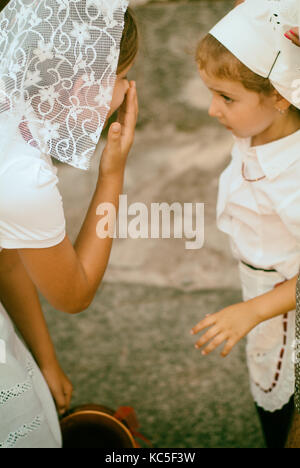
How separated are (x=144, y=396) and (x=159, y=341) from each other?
1.08ft

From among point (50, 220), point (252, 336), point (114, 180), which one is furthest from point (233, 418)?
point (50, 220)

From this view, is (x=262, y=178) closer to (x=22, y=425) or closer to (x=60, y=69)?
(x=60, y=69)

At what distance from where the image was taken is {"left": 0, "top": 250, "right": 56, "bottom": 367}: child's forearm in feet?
4.90

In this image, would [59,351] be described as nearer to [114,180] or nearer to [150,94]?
[114,180]

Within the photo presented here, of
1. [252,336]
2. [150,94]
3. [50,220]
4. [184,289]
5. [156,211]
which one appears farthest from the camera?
[150,94]

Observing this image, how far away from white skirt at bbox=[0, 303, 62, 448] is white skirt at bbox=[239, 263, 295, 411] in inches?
26.9

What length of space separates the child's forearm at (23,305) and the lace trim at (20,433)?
0.77 feet

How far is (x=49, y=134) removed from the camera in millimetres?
1229

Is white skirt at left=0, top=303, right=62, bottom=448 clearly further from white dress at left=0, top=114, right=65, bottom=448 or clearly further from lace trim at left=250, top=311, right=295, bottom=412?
lace trim at left=250, top=311, right=295, bottom=412

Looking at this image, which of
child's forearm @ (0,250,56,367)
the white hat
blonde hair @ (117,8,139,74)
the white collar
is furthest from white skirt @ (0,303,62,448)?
the white hat

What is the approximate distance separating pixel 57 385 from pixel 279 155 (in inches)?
37.7

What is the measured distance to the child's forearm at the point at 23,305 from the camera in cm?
149

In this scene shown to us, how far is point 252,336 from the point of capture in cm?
175

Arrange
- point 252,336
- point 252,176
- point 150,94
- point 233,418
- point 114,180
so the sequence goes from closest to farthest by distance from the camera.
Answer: point 114,180 → point 252,176 → point 252,336 → point 233,418 → point 150,94
